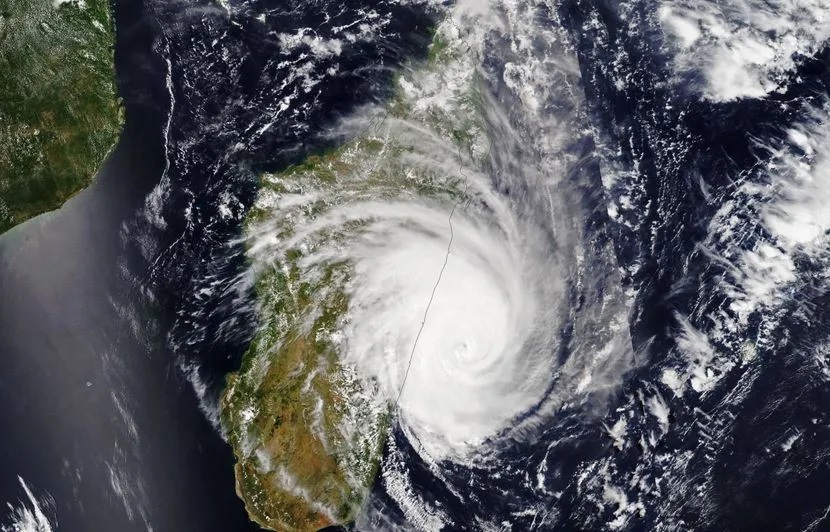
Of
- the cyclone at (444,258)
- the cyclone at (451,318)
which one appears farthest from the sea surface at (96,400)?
the cyclone at (451,318)

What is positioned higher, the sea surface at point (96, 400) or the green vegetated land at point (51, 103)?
the green vegetated land at point (51, 103)

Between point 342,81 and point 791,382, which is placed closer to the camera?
point 791,382

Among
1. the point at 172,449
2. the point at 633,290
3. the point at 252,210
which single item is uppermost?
the point at 633,290

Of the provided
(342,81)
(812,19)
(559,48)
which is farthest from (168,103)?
(812,19)

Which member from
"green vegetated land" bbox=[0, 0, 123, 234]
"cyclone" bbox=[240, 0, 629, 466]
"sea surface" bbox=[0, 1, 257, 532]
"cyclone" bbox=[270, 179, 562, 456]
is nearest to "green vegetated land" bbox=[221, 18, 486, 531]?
"cyclone" bbox=[240, 0, 629, 466]

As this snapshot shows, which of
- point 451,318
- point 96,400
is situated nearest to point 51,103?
point 96,400

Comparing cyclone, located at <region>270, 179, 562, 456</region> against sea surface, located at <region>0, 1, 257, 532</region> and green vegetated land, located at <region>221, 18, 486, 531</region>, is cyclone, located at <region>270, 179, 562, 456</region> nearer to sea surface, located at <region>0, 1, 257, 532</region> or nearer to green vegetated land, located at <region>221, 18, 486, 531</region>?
green vegetated land, located at <region>221, 18, 486, 531</region>

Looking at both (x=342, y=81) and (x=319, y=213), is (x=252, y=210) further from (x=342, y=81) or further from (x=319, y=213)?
(x=342, y=81)

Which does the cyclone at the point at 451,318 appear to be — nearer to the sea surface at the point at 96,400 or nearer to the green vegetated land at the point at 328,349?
the green vegetated land at the point at 328,349

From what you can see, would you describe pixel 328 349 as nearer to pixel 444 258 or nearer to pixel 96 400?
pixel 444 258
